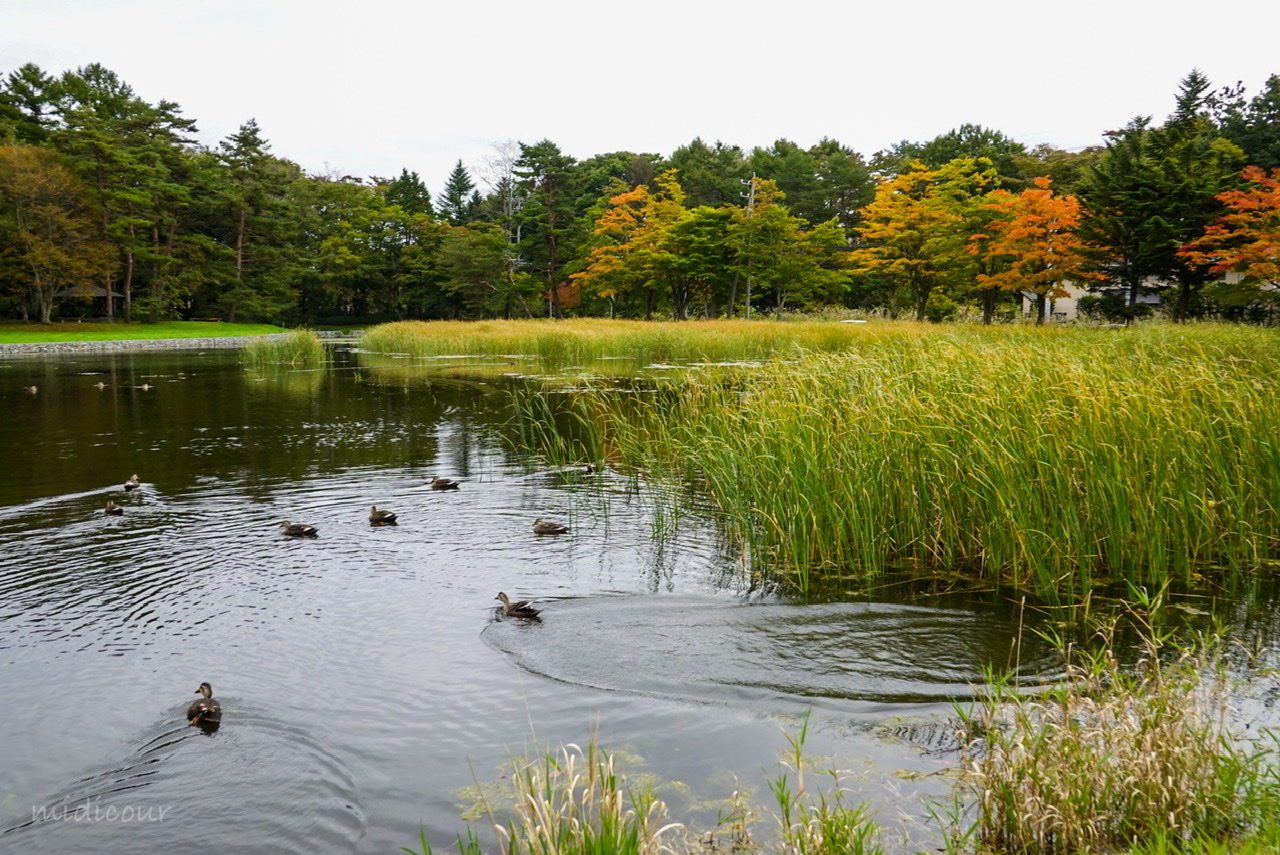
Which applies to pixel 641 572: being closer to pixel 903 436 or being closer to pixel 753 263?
pixel 903 436

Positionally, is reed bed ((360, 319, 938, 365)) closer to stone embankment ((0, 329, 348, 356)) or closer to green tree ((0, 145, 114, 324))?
stone embankment ((0, 329, 348, 356))

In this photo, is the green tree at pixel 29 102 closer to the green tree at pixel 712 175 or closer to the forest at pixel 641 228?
the forest at pixel 641 228

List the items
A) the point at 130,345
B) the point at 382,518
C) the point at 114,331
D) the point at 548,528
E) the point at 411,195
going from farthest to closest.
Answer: the point at 411,195 → the point at 114,331 → the point at 130,345 → the point at 382,518 → the point at 548,528

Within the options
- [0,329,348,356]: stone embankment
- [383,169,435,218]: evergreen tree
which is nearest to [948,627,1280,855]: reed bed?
[0,329,348,356]: stone embankment

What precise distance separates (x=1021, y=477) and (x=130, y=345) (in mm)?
42185

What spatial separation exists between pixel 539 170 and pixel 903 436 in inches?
1923

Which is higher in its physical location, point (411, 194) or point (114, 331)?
point (411, 194)

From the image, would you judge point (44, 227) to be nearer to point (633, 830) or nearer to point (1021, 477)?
point (1021, 477)

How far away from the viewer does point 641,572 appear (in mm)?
6520

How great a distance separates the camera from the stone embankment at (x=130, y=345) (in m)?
34.3

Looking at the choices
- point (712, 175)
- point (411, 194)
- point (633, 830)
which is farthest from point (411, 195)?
point (633, 830)

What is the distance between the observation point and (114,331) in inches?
1634

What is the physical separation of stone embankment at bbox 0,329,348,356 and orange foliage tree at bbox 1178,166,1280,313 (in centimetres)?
2998

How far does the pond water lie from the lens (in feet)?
11.7
